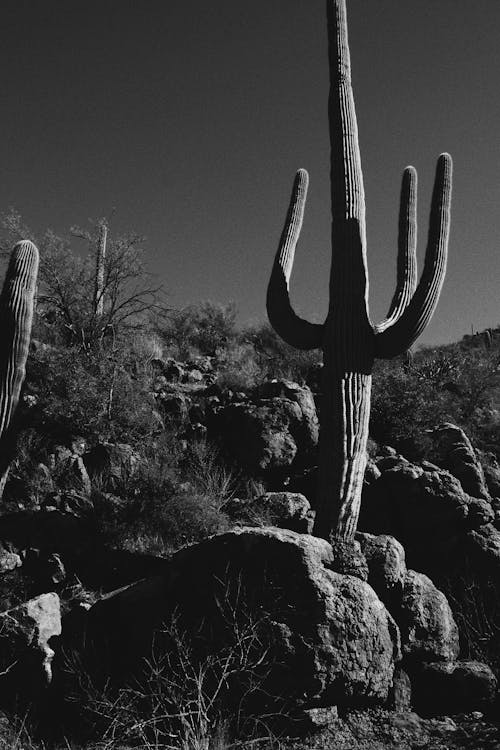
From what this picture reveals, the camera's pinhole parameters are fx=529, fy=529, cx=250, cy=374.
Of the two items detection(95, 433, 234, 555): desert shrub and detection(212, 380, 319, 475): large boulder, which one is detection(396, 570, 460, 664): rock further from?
detection(212, 380, 319, 475): large boulder

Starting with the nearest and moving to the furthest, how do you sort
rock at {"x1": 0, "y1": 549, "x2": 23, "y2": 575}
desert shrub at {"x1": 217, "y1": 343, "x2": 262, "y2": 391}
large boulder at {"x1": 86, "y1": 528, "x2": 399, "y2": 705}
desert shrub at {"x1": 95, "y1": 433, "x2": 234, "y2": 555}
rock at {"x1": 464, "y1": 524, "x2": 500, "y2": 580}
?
large boulder at {"x1": 86, "y1": 528, "x2": 399, "y2": 705} < rock at {"x1": 464, "y1": 524, "x2": 500, "y2": 580} < rock at {"x1": 0, "y1": 549, "x2": 23, "y2": 575} < desert shrub at {"x1": 95, "y1": 433, "x2": 234, "y2": 555} < desert shrub at {"x1": 217, "y1": 343, "x2": 262, "y2": 391}

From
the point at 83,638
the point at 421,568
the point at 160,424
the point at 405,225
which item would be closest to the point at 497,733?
the point at 421,568

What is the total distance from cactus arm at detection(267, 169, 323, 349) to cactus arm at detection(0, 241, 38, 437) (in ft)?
12.1

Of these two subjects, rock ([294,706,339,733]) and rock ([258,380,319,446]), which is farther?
rock ([258,380,319,446])

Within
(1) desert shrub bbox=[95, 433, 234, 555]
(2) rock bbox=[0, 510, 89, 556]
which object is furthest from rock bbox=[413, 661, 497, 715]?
(2) rock bbox=[0, 510, 89, 556]

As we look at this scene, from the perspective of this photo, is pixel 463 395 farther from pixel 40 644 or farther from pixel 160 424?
pixel 40 644

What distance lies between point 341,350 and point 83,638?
4.33m

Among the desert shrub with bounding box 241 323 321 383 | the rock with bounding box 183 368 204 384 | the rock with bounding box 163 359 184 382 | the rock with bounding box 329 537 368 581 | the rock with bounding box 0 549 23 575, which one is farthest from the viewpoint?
the desert shrub with bounding box 241 323 321 383

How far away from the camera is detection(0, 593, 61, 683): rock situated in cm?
528

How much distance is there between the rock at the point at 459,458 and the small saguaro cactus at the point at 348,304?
296 centimetres

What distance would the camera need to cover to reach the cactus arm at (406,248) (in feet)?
25.0

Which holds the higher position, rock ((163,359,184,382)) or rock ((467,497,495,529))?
rock ((163,359,184,382))

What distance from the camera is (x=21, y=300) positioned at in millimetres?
7996

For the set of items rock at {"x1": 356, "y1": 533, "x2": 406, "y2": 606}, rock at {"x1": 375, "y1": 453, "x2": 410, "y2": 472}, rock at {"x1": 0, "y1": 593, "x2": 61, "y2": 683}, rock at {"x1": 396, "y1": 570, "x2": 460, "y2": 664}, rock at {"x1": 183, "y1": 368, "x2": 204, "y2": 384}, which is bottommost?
rock at {"x1": 0, "y1": 593, "x2": 61, "y2": 683}
